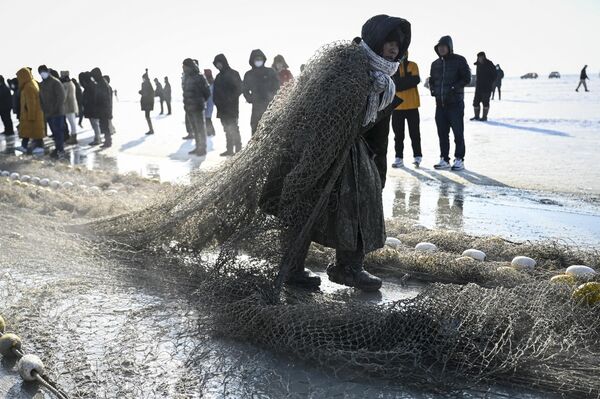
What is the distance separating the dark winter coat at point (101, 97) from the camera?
16.4 meters

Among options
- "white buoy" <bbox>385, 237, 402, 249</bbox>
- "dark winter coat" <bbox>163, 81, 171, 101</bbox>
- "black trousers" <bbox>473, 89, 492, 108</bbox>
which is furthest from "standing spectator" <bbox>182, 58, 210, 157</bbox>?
"dark winter coat" <bbox>163, 81, 171, 101</bbox>

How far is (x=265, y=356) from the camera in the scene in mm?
3314

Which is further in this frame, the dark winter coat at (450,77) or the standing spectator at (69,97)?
the standing spectator at (69,97)

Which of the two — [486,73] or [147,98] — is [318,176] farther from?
[147,98]

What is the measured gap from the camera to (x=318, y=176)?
3914 mm

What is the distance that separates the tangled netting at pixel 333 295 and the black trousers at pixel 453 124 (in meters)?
5.38

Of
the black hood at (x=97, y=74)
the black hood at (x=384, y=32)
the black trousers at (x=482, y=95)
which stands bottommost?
the black trousers at (x=482, y=95)

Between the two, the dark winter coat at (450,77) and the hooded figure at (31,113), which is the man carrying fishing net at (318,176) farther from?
the hooded figure at (31,113)

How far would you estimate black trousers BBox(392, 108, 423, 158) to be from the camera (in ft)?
35.7

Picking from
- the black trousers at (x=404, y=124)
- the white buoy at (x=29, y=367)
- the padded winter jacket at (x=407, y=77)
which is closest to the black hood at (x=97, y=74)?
the black trousers at (x=404, y=124)

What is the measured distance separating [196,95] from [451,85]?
577 cm

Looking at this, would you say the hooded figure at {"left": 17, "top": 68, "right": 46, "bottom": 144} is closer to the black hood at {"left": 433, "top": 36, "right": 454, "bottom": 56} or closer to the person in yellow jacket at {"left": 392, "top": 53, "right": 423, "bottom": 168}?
the person in yellow jacket at {"left": 392, "top": 53, "right": 423, "bottom": 168}

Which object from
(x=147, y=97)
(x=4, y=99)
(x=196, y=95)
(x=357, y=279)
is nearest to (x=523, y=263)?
(x=357, y=279)

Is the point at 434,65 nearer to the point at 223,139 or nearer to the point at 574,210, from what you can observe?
the point at 574,210
